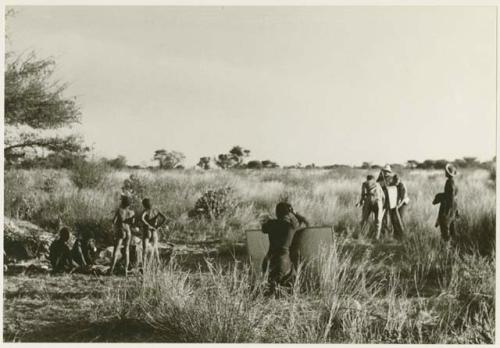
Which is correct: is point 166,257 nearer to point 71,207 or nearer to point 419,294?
point 71,207

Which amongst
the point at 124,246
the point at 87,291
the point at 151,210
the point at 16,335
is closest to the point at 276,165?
the point at 151,210

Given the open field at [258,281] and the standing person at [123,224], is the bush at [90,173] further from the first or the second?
the standing person at [123,224]

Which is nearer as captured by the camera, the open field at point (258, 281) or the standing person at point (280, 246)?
the open field at point (258, 281)

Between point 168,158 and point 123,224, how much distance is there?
4.15 feet

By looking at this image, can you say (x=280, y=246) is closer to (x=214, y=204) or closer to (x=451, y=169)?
(x=214, y=204)

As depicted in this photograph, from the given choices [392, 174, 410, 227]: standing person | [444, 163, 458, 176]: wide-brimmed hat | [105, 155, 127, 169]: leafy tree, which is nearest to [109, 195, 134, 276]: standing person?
[105, 155, 127, 169]: leafy tree

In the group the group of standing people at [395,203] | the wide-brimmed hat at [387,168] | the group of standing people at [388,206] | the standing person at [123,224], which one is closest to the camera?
the group of standing people at [388,206]

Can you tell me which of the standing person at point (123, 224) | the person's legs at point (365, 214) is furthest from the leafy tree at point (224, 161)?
the person's legs at point (365, 214)

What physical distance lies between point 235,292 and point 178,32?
4.07m

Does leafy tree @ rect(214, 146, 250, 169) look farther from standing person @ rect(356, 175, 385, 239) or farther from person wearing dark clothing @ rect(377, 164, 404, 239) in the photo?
person wearing dark clothing @ rect(377, 164, 404, 239)

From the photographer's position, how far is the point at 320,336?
7.35 meters

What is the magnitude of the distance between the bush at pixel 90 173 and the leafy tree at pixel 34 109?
0.30 metres

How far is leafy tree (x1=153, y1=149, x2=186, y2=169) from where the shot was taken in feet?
29.9

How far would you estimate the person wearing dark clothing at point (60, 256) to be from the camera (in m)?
8.73
